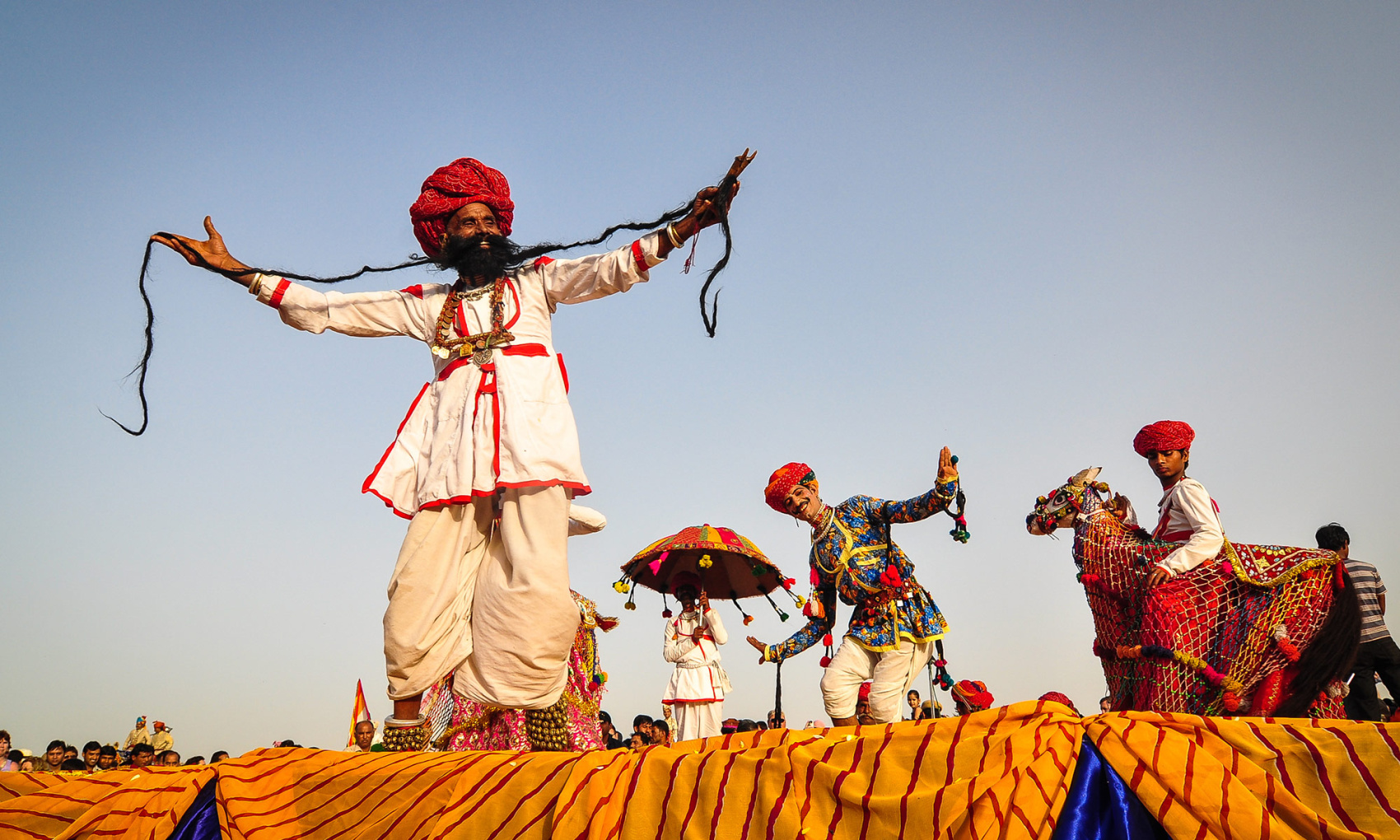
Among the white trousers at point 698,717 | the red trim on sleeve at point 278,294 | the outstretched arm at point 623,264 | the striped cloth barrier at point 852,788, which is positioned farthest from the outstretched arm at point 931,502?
the white trousers at point 698,717

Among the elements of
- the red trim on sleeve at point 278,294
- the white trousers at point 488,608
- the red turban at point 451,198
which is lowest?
the white trousers at point 488,608

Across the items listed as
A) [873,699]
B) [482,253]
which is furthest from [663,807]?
[873,699]

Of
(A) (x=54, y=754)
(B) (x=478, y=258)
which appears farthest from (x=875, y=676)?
(A) (x=54, y=754)

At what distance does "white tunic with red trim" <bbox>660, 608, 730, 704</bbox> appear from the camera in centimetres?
974

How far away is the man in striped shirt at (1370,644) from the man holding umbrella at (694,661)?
17.2 feet

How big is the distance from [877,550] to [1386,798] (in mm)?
3573

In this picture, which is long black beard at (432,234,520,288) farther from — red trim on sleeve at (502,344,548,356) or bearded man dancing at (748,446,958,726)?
bearded man dancing at (748,446,958,726)

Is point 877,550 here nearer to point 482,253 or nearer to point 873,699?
point 873,699

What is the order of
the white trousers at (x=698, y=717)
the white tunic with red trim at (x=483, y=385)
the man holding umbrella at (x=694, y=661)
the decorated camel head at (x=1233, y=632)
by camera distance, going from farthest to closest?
the white trousers at (x=698, y=717)
the man holding umbrella at (x=694, y=661)
the decorated camel head at (x=1233, y=632)
the white tunic with red trim at (x=483, y=385)

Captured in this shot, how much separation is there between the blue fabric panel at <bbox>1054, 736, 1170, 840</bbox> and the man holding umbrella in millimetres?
7266

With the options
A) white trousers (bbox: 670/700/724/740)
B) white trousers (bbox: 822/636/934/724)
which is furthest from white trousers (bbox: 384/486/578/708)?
white trousers (bbox: 670/700/724/740)

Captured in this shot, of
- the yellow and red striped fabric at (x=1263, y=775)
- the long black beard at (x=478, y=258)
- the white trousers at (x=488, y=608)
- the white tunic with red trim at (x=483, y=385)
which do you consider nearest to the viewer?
the yellow and red striped fabric at (x=1263, y=775)

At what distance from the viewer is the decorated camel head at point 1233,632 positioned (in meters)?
4.44

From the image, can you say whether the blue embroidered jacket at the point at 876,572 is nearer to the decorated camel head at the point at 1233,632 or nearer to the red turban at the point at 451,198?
the decorated camel head at the point at 1233,632
